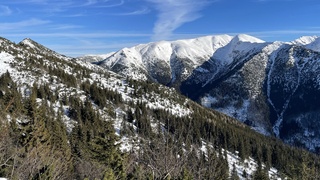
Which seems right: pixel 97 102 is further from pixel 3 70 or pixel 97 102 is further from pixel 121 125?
pixel 3 70

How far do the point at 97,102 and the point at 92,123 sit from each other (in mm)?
34767

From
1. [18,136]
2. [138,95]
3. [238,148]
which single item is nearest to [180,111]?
[138,95]

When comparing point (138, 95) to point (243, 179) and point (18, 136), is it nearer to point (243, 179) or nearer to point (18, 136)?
point (243, 179)

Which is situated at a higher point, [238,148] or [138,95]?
[138,95]

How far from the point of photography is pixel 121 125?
12569 centimetres

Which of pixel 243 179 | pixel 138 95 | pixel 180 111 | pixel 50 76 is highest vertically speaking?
pixel 50 76

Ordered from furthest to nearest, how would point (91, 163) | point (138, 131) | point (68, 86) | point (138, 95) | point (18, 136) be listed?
point (138, 95)
point (68, 86)
point (138, 131)
point (91, 163)
point (18, 136)

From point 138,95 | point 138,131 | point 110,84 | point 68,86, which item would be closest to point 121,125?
point 138,131

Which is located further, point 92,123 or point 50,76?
point 50,76

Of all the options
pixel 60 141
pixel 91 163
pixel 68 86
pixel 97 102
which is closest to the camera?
pixel 91 163

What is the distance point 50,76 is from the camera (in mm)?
164375

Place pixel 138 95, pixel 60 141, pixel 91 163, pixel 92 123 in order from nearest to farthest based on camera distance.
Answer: pixel 91 163, pixel 60 141, pixel 92 123, pixel 138 95

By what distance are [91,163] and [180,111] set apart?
141m

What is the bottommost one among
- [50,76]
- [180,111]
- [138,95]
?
[180,111]
